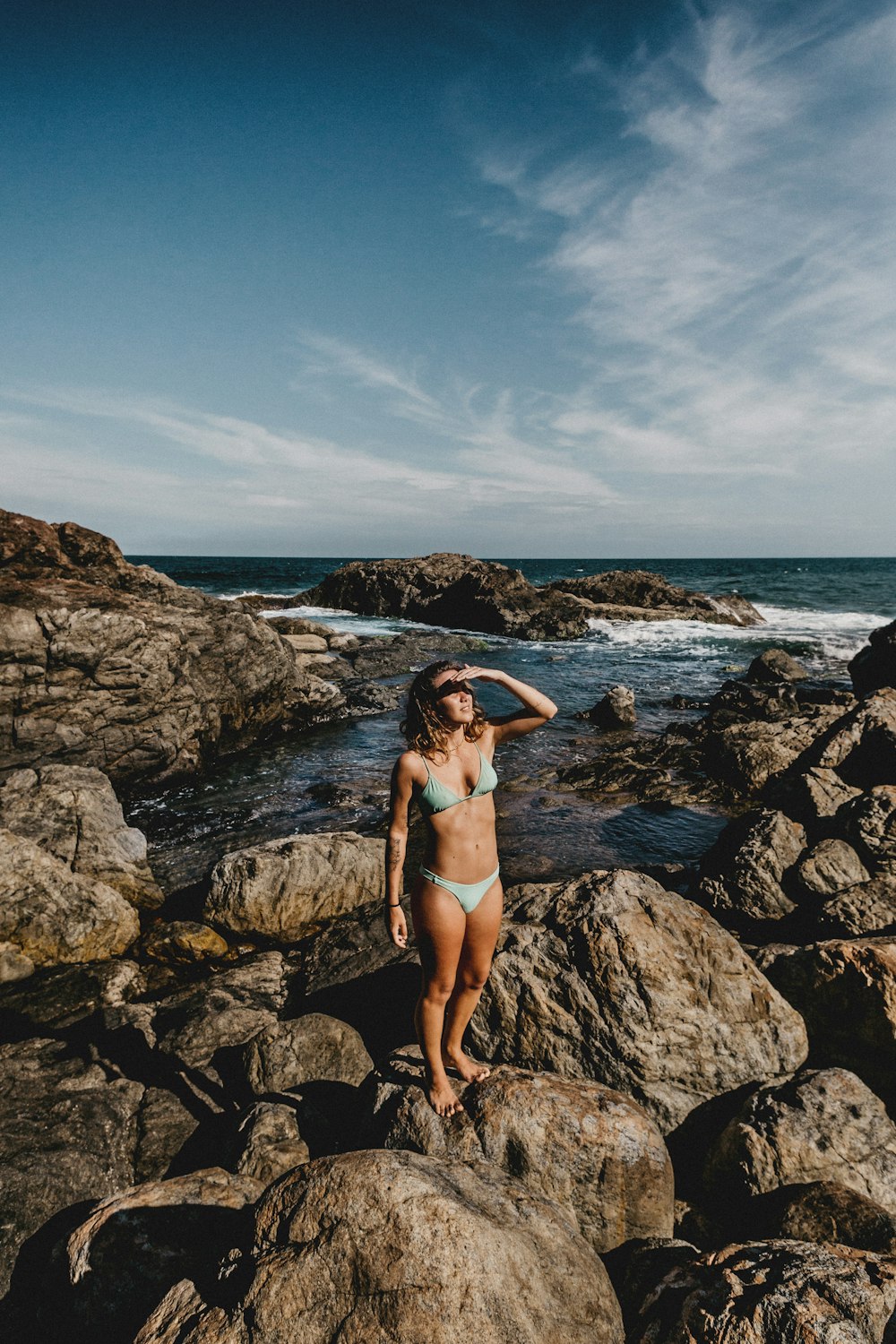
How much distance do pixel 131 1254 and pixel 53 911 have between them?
4.94m

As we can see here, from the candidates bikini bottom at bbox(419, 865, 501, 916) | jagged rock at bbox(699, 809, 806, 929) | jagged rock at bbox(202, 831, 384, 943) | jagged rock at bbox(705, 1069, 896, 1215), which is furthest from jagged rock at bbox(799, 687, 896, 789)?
bikini bottom at bbox(419, 865, 501, 916)

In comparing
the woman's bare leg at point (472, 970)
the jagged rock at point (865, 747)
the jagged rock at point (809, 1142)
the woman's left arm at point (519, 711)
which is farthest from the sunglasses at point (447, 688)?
the jagged rock at point (865, 747)

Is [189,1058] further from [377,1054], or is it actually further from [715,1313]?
[715,1313]

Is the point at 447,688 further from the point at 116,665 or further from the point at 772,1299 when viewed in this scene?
the point at 116,665

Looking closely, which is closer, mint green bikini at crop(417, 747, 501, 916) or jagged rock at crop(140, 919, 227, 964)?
mint green bikini at crop(417, 747, 501, 916)

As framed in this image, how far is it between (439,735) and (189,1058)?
3.95 meters

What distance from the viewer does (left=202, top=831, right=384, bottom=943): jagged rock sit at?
782 centimetres

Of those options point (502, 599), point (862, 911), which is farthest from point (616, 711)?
point (502, 599)

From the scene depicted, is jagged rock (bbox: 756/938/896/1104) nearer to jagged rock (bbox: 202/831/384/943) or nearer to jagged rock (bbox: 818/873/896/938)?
jagged rock (bbox: 818/873/896/938)

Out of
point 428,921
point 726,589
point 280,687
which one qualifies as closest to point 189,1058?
point 428,921

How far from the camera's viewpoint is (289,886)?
7988 millimetres

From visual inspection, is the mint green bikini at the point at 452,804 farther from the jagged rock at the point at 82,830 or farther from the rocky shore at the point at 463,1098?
the jagged rock at the point at 82,830

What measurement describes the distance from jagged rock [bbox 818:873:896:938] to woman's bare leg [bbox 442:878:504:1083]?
14.6 ft

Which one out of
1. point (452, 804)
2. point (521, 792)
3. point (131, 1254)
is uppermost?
point (452, 804)
